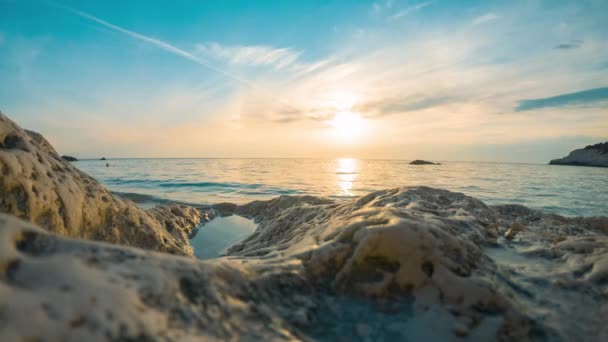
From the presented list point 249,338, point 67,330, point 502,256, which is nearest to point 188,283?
point 249,338

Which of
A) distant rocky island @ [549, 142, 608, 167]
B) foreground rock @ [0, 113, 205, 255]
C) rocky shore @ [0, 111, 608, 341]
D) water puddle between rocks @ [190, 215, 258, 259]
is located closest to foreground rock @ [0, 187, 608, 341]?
rocky shore @ [0, 111, 608, 341]

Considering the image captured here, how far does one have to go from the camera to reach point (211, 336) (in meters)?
1.23

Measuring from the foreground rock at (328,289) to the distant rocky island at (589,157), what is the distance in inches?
3048

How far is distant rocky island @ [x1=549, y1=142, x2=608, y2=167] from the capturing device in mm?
58434

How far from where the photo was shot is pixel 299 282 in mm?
1916

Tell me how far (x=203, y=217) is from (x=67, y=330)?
8.10 metres

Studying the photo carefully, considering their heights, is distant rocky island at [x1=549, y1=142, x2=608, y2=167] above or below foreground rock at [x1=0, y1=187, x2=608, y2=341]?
above

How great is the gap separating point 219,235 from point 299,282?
520 cm

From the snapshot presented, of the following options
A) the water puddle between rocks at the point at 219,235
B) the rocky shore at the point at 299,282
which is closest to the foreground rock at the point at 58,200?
the rocky shore at the point at 299,282

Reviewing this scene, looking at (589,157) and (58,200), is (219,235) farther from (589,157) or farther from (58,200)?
(589,157)

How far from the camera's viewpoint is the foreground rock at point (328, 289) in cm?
107

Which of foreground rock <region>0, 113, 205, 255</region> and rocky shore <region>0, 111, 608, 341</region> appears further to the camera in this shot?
foreground rock <region>0, 113, 205, 255</region>

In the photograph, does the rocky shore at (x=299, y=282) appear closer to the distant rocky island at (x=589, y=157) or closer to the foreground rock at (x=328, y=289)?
the foreground rock at (x=328, y=289)

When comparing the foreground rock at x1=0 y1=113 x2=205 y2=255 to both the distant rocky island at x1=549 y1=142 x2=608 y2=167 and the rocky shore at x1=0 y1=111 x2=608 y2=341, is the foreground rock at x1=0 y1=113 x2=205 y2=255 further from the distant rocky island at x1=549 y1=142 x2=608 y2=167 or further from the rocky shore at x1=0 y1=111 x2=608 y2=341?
the distant rocky island at x1=549 y1=142 x2=608 y2=167
